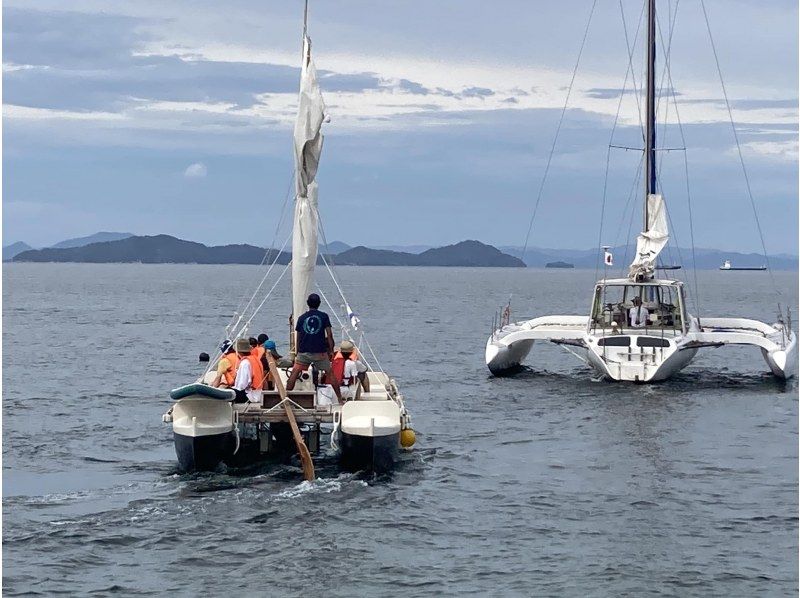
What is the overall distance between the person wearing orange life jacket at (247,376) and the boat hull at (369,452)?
1696mm

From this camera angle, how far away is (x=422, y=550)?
16453 millimetres

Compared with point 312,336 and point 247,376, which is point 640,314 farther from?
point 247,376

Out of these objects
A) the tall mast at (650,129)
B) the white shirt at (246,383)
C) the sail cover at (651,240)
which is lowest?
the white shirt at (246,383)

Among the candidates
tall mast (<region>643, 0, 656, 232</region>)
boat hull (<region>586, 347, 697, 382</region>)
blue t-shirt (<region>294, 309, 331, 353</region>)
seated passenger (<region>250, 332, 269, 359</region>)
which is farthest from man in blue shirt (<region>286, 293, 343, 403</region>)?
tall mast (<region>643, 0, 656, 232</region>)

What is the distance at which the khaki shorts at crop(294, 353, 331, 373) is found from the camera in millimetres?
19812

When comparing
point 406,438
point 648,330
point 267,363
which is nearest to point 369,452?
point 406,438

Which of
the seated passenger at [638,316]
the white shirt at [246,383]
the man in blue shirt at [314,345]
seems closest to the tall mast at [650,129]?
the seated passenger at [638,316]

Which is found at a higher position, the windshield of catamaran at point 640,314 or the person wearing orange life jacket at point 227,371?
the windshield of catamaran at point 640,314

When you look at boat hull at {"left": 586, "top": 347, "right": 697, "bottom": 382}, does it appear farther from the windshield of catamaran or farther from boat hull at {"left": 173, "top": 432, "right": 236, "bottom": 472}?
boat hull at {"left": 173, "top": 432, "right": 236, "bottom": 472}

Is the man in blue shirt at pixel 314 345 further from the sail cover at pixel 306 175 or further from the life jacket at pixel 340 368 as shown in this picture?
the sail cover at pixel 306 175

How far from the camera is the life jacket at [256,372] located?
20172mm

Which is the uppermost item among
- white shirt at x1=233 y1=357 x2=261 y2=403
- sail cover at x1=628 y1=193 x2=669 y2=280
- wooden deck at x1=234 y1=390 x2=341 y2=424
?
sail cover at x1=628 y1=193 x2=669 y2=280

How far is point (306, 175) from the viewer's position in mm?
21984

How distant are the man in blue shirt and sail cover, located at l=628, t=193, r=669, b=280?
17.8 meters
